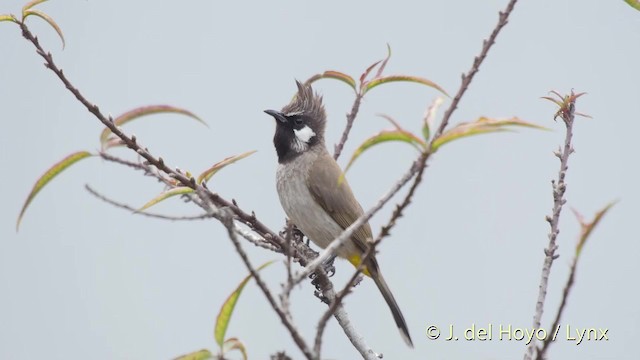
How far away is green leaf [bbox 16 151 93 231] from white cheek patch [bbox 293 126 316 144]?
2.57m

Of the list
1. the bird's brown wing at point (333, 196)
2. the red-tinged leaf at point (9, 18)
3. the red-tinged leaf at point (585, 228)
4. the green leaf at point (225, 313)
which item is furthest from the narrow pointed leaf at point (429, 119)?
the bird's brown wing at point (333, 196)

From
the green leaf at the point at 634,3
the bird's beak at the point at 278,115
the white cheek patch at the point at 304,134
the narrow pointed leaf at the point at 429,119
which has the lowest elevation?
the narrow pointed leaf at the point at 429,119

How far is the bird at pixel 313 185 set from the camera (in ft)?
14.0

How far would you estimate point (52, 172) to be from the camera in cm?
214

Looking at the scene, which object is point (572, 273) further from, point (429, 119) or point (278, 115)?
point (278, 115)

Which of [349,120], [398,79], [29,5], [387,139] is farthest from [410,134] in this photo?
[349,120]

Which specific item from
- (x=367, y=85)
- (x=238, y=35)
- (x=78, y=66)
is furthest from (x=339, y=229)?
(x=78, y=66)

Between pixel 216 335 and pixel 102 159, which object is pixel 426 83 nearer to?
pixel 216 335

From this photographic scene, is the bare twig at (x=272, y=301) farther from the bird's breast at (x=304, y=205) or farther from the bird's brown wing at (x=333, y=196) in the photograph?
the bird's brown wing at (x=333, y=196)

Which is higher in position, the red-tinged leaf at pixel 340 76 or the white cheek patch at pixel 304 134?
the white cheek patch at pixel 304 134

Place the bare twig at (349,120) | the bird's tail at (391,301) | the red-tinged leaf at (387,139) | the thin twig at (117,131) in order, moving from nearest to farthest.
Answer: the red-tinged leaf at (387,139) → the thin twig at (117,131) → the bare twig at (349,120) → the bird's tail at (391,301)

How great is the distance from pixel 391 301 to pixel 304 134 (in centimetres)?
117

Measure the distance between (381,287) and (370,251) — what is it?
8.89ft

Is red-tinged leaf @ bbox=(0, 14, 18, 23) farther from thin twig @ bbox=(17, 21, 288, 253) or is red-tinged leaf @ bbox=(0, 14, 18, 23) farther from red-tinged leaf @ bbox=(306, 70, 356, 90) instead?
red-tinged leaf @ bbox=(306, 70, 356, 90)
